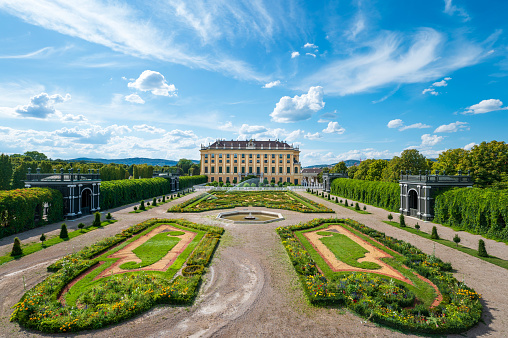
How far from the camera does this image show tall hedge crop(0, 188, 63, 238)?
65.7ft

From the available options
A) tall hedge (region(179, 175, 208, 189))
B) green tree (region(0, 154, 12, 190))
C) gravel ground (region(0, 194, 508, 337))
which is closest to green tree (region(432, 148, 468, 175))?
gravel ground (region(0, 194, 508, 337))

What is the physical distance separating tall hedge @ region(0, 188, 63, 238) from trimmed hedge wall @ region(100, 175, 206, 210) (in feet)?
24.4

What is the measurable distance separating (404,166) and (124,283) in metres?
55.4

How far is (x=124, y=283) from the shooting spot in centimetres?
1148

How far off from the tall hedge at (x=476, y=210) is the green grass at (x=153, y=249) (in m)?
24.2

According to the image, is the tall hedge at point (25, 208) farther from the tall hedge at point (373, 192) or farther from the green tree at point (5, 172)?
the tall hedge at point (373, 192)

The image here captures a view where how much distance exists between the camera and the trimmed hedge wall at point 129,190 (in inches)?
1313

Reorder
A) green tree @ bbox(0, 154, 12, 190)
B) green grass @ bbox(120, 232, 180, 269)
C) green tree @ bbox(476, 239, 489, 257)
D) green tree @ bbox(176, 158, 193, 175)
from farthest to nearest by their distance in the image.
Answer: green tree @ bbox(176, 158, 193, 175) < green tree @ bbox(0, 154, 12, 190) < green tree @ bbox(476, 239, 489, 257) < green grass @ bbox(120, 232, 180, 269)

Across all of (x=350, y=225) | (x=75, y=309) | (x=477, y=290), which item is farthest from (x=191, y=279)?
(x=350, y=225)

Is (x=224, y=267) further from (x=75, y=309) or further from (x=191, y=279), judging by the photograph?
(x=75, y=309)

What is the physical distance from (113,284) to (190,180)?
62.4 m

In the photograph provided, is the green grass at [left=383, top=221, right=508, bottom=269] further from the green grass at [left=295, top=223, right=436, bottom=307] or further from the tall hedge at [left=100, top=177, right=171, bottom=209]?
the tall hedge at [left=100, top=177, right=171, bottom=209]

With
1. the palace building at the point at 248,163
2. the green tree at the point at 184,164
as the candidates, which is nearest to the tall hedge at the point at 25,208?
the palace building at the point at 248,163

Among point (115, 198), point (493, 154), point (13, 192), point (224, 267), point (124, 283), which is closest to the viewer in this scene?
point (124, 283)
